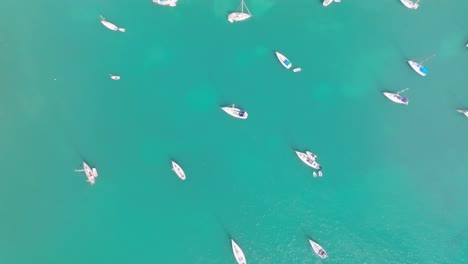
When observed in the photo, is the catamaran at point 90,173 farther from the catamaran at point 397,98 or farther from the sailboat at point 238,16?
the catamaran at point 397,98

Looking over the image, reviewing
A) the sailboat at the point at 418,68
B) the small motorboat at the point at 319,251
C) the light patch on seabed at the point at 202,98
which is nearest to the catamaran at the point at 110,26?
the light patch on seabed at the point at 202,98

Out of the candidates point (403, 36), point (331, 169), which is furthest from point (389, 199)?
point (403, 36)

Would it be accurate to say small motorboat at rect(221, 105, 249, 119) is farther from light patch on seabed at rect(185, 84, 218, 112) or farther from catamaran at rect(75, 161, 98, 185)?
catamaran at rect(75, 161, 98, 185)

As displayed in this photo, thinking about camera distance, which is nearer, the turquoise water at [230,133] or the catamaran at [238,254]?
the catamaran at [238,254]

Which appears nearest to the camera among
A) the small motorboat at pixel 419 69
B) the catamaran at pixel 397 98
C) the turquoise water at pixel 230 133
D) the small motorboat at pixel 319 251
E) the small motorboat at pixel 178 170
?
the small motorboat at pixel 319 251

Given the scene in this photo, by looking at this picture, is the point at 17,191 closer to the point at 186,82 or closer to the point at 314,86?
the point at 186,82

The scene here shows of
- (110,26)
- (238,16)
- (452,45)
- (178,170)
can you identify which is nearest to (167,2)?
(110,26)
